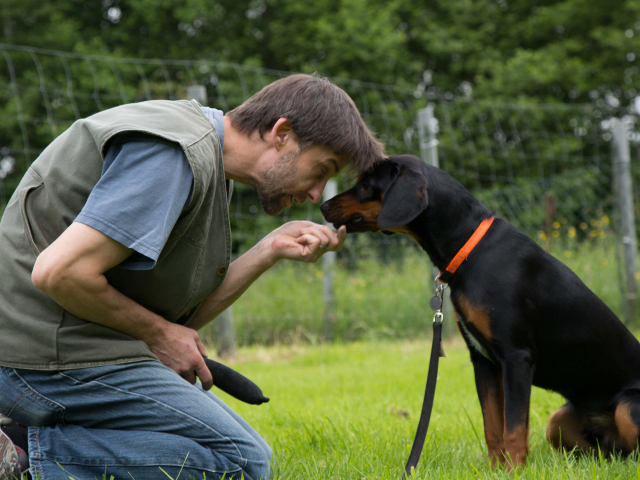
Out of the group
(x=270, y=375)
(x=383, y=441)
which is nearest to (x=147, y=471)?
(x=383, y=441)

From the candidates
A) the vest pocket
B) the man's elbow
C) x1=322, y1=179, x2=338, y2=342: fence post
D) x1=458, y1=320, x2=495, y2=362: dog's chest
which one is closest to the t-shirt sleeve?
the man's elbow

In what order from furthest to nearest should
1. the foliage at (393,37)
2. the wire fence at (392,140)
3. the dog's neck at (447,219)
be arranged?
the foliage at (393,37) → the wire fence at (392,140) → the dog's neck at (447,219)

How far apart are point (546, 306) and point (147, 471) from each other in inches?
66.0

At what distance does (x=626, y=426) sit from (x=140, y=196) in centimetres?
205

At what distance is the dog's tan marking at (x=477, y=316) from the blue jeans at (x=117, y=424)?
1.05 metres

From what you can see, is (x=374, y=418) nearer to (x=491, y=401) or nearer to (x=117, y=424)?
(x=491, y=401)

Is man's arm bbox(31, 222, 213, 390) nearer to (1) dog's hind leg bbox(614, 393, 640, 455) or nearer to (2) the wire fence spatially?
(1) dog's hind leg bbox(614, 393, 640, 455)

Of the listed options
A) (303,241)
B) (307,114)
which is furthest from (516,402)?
(307,114)

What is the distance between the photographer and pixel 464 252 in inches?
97.5

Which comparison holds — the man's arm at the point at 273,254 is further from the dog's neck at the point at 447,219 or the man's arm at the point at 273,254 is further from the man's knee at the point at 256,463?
the man's knee at the point at 256,463

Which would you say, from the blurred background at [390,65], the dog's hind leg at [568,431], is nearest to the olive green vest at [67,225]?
the dog's hind leg at [568,431]

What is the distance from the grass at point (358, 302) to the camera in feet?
21.5

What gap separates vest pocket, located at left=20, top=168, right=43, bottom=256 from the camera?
1.96 m

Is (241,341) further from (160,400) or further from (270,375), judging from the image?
(160,400)
